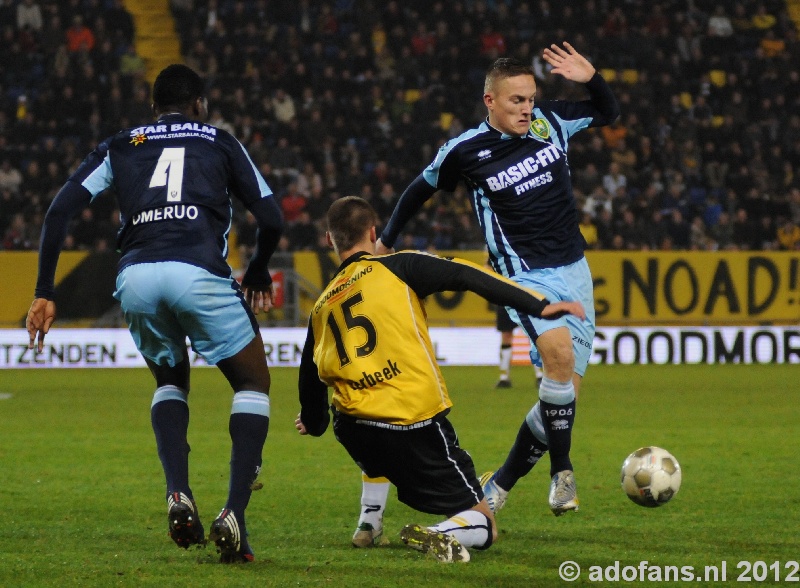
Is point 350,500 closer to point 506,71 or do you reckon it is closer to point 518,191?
point 518,191

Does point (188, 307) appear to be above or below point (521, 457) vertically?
above

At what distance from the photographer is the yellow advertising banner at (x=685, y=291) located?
20.9 metres

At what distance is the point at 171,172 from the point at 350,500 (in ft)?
8.26

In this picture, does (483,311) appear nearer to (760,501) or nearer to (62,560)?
(760,501)

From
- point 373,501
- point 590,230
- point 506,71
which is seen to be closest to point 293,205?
point 590,230

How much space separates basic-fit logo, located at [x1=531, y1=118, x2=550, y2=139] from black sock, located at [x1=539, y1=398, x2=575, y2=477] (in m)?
1.41

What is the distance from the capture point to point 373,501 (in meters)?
5.46

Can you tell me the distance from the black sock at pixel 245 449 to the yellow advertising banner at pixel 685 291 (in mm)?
15610

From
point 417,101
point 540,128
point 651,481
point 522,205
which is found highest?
point 417,101

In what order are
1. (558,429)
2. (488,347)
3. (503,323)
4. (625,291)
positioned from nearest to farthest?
(558,429), (503,323), (488,347), (625,291)

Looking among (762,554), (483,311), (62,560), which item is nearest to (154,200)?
(62,560)

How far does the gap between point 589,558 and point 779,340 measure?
15.7 metres

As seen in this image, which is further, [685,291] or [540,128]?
[685,291]

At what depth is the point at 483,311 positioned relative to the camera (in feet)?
68.2
